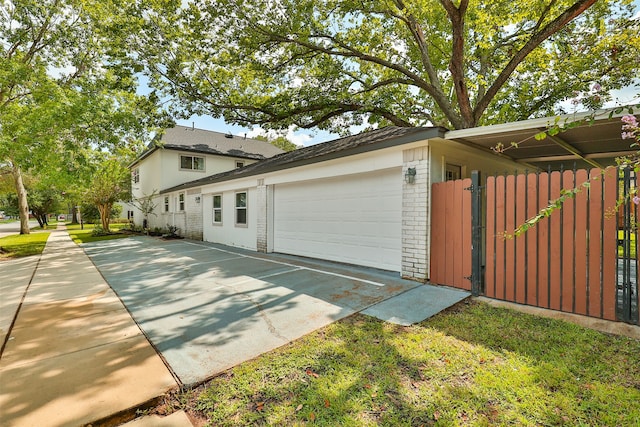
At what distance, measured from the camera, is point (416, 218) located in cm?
545

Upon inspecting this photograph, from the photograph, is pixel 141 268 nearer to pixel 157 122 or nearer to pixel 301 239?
pixel 301 239

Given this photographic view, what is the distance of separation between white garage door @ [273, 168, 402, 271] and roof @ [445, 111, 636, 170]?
1.73 meters

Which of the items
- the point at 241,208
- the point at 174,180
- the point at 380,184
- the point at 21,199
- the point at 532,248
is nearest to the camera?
the point at 532,248

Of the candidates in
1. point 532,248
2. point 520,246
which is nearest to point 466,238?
point 520,246

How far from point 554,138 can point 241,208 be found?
9215 mm

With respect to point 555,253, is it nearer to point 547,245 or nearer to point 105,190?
point 547,245

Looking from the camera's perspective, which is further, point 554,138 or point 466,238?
point 554,138

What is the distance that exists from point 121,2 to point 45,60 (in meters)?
8.83

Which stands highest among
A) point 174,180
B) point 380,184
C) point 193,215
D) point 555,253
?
point 174,180

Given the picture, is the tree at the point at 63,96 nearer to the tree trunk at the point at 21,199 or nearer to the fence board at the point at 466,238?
the tree trunk at the point at 21,199

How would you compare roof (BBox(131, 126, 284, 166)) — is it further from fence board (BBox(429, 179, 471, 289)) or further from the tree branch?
fence board (BBox(429, 179, 471, 289))

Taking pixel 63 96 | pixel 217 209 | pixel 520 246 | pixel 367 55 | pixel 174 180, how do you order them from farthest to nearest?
1. pixel 174 180
2. pixel 217 209
3. pixel 367 55
4. pixel 63 96
5. pixel 520 246

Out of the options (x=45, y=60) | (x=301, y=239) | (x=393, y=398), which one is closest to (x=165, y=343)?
(x=393, y=398)

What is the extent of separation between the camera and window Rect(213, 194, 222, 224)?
12298mm
